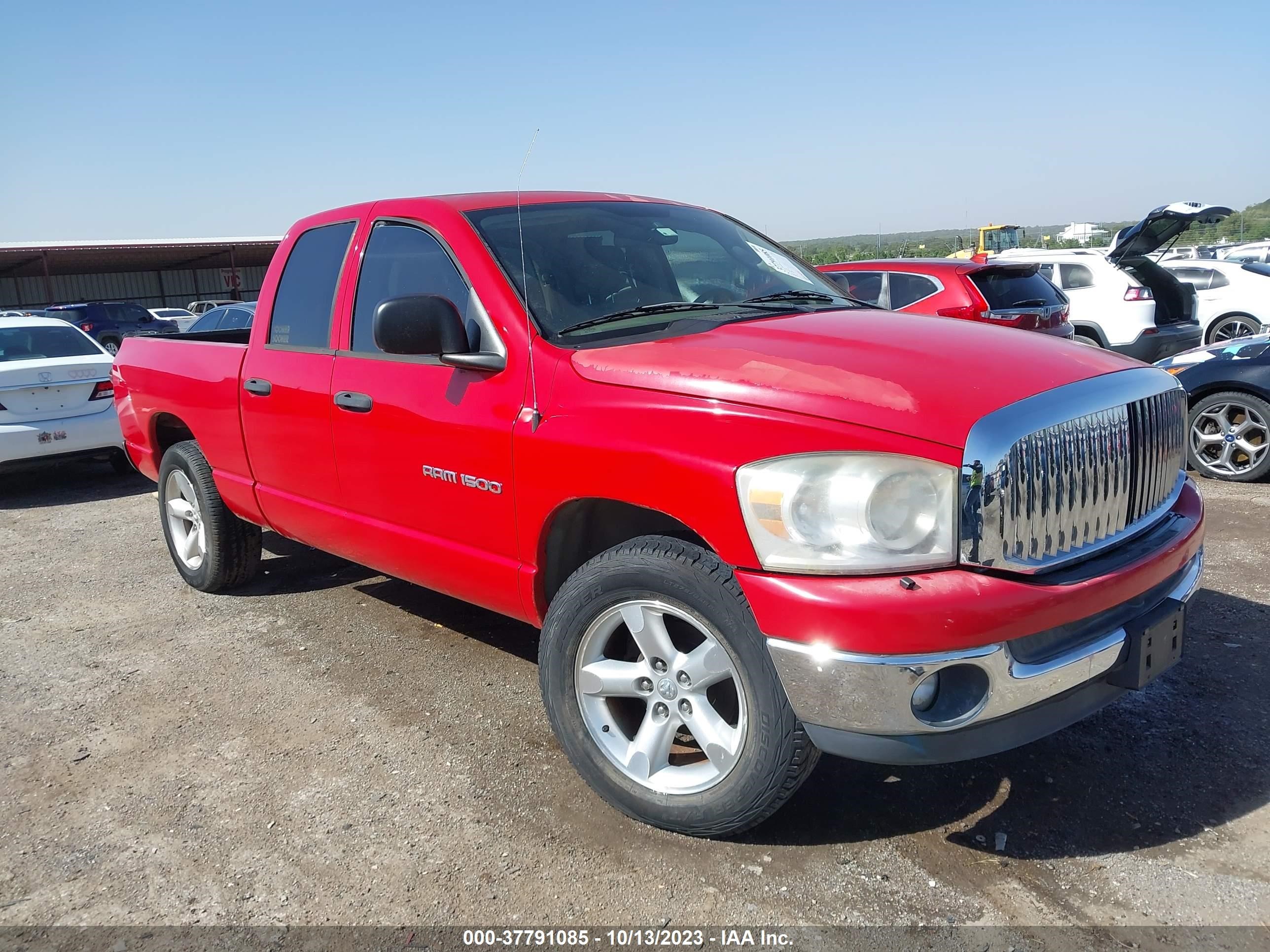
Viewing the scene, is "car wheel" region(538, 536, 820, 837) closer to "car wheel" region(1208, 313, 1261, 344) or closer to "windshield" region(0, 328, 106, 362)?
"windshield" region(0, 328, 106, 362)

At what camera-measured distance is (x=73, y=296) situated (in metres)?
39.3

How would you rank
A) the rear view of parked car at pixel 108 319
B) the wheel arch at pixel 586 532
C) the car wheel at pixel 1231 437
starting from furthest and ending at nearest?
the rear view of parked car at pixel 108 319, the car wheel at pixel 1231 437, the wheel arch at pixel 586 532

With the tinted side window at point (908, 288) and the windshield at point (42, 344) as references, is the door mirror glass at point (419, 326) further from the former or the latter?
the windshield at point (42, 344)

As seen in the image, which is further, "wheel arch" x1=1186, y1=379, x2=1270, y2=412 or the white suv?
the white suv

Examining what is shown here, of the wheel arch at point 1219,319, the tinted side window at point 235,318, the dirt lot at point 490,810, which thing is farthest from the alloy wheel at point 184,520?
the wheel arch at point 1219,319

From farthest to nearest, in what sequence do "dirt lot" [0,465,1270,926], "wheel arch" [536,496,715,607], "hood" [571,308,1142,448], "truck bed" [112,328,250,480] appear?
"truck bed" [112,328,250,480]
"wheel arch" [536,496,715,607]
"dirt lot" [0,465,1270,926]
"hood" [571,308,1142,448]

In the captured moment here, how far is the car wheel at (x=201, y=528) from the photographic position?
4938mm

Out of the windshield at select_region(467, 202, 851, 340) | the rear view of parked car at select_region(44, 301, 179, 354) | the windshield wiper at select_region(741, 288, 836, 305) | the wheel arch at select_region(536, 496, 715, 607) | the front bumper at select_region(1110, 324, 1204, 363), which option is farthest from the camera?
the rear view of parked car at select_region(44, 301, 179, 354)

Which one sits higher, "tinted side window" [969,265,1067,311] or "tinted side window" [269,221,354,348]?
"tinted side window" [269,221,354,348]

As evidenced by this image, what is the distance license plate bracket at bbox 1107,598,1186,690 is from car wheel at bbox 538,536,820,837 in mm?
860

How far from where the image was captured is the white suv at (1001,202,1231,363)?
10.9 m

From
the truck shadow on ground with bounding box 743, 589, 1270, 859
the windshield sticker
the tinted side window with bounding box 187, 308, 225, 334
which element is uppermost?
the windshield sticker

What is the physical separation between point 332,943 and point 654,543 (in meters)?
1.31

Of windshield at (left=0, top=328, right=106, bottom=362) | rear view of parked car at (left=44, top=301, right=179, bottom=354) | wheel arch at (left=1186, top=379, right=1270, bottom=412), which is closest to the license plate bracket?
wheel arch at (left=1186, top=379, right=1270, bottom=412)
